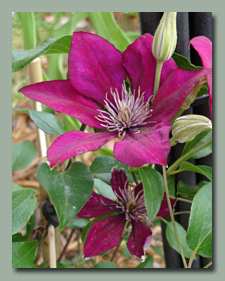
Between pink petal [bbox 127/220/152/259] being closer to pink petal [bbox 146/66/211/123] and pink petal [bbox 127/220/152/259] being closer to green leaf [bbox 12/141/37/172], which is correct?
pink petal [bbox 146/66/211/123]

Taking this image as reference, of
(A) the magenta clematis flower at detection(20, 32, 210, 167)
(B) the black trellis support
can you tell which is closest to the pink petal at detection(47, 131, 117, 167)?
(A) the magenta clematis flower at detection(20, 32, 210, 167)

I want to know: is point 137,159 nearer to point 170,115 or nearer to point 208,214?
point 170,115

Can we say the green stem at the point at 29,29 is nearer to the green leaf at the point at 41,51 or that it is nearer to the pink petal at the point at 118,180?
the green leaf at the point at 41,51

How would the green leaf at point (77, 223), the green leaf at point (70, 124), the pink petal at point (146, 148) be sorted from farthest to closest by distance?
the green leaf at point (70, 124) → the green leaf at point (77, 223) → the pink petal at point (146, 148)

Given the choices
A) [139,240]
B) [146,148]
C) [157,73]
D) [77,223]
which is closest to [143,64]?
[157,73]

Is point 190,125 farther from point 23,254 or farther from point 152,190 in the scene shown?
point 23,254

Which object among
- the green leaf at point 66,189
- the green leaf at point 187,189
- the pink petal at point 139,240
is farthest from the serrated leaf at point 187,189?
the green leaf at point 66,189

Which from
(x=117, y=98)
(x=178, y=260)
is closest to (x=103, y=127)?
(x=117, y=98)

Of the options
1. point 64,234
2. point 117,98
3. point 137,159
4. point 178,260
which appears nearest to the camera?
point 137,159
